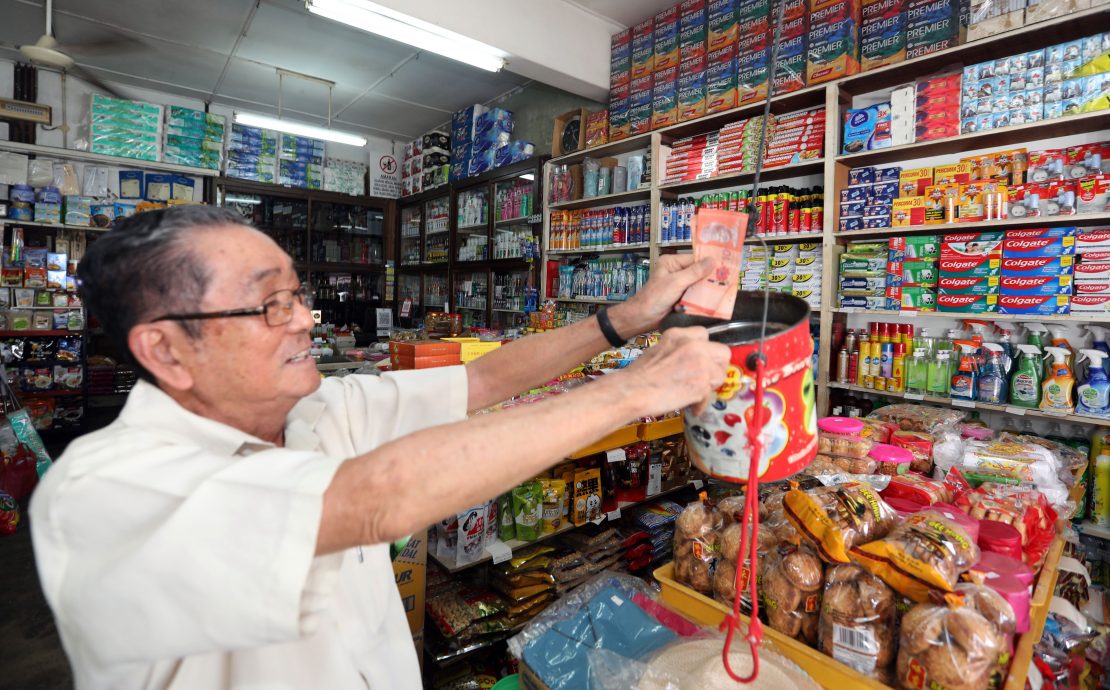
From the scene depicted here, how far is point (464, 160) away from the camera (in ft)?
20.4

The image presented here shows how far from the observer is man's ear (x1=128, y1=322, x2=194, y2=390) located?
0.84m

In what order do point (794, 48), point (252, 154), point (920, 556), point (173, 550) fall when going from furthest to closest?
point (252, 154) < point (794, 48) < point (920, 556) < point (173, 550)

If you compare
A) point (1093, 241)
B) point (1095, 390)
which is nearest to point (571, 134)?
point (1093, 241)

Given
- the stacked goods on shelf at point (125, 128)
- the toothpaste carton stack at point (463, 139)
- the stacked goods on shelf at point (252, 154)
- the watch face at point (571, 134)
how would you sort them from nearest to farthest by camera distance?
the watch face at point (571, 134), the stacked goods on shelf at point (125, 128), the toothpaste carton stack at point (463, 139), the stacked goods on shelf at point (252, 154)

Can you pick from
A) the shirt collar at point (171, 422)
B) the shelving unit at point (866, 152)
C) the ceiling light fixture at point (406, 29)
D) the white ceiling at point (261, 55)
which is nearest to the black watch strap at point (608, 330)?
the shirt collar at point (171, 422)

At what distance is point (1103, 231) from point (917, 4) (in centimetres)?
141

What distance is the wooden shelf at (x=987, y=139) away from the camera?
2479mm

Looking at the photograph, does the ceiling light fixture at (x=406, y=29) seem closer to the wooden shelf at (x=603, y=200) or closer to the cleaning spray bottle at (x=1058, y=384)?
the wooden shelf at (x=603, y=200)

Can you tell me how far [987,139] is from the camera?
2781 mm

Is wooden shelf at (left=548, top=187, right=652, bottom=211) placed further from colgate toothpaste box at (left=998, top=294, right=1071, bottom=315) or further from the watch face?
colgate toothpaste box at (left=998, top=294, right=1071, bottom=315)

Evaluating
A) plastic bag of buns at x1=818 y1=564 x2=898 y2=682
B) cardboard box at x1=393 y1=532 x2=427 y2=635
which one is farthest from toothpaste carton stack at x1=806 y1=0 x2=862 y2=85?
cardboard box at x1=393 y1=532 x2=427 y2=635

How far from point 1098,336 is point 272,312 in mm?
3465

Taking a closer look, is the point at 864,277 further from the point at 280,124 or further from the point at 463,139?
the point at 280,124

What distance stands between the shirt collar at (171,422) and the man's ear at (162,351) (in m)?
0.03
